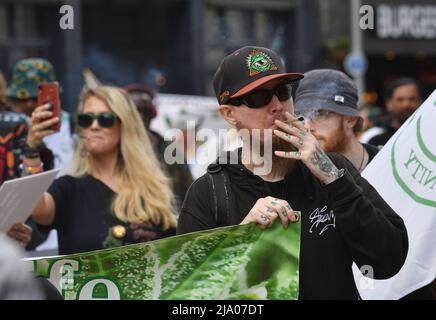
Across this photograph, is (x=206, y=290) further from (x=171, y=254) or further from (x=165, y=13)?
(x=165, y=13)

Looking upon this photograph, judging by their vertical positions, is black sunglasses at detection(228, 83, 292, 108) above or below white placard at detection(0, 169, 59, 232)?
above

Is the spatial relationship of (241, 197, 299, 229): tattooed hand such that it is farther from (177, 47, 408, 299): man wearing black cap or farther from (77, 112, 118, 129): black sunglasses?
(77, 112, 118, 129): black sunglasses

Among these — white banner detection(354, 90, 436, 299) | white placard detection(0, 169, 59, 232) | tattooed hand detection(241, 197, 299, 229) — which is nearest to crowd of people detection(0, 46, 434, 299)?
tattooed hand detection(241, 197, 299, 229)

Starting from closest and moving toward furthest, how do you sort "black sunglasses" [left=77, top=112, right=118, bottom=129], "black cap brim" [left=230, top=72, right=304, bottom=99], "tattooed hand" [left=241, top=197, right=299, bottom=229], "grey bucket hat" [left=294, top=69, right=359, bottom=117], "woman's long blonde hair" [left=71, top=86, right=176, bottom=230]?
1. "tattooed hand" [left=241, top=197, right=299, bottom=229]
2. "black cap brim" [left=230, top=72, right=304, bottom=99]
3. "grey bucket hat" [left=294, top=69, right=359, bottom=117]
4. "woman's long blonde hair" [left=71, top=86, right=176, bottom=230]
5. "black sunglasses" [left=77, top=112, right=118, bottom=129]

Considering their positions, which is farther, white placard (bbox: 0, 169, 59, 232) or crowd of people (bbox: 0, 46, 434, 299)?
white placard (bbox: 0, 169, 59, 232)

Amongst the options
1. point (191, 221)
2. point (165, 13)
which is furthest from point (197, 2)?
point (191, 221)

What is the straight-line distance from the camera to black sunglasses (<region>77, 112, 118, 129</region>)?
16.3 feet

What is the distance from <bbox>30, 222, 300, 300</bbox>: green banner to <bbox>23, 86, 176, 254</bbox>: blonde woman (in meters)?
1.49

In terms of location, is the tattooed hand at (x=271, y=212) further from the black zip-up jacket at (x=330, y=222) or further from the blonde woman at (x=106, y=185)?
the blonde woman at (x=106, y=185)

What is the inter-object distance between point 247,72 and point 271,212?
0.53 metres

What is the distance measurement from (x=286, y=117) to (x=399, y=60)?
22262 mm

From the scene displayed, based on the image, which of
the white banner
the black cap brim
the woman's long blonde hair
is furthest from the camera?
the woman's long blonde hair

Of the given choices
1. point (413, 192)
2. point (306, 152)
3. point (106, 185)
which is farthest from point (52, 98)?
point (306, 152)

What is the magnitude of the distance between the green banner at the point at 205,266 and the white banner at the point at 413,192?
0.79m
